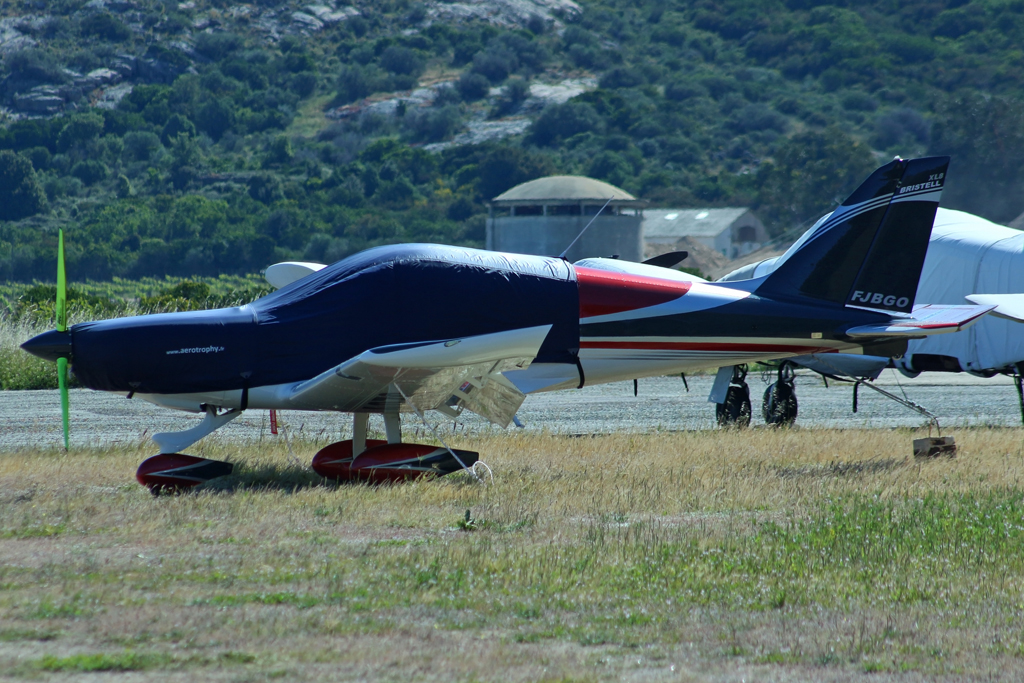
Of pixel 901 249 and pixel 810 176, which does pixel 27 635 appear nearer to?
pixel 901 249

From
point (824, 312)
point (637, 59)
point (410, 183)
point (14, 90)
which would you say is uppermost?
point (637, 59)

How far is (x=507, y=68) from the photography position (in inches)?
5930

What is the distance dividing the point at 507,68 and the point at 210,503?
488 ft

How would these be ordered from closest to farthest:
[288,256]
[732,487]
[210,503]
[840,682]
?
1. [840,682]
2. [210,503]
3. [732,487]
4. [288,256]

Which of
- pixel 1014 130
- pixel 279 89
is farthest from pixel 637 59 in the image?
pixel 1014 130

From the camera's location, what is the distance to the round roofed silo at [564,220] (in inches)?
2842

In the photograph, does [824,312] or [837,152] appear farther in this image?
[837,152]

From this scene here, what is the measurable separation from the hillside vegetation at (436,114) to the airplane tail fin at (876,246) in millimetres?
82941

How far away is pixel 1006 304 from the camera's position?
1245 cm

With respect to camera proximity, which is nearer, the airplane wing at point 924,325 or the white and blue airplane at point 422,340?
the white and blue airplane at point 422,340

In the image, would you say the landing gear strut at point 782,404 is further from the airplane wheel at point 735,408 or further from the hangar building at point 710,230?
the hangar building at point 710,230

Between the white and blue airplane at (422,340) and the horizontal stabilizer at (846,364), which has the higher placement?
the white and blue airplane at (422,340)

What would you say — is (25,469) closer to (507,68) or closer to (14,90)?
(14,90)

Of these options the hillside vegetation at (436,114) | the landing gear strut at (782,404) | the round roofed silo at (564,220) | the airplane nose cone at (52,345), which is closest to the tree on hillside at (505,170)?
the hillside vegetation at (436,114)
